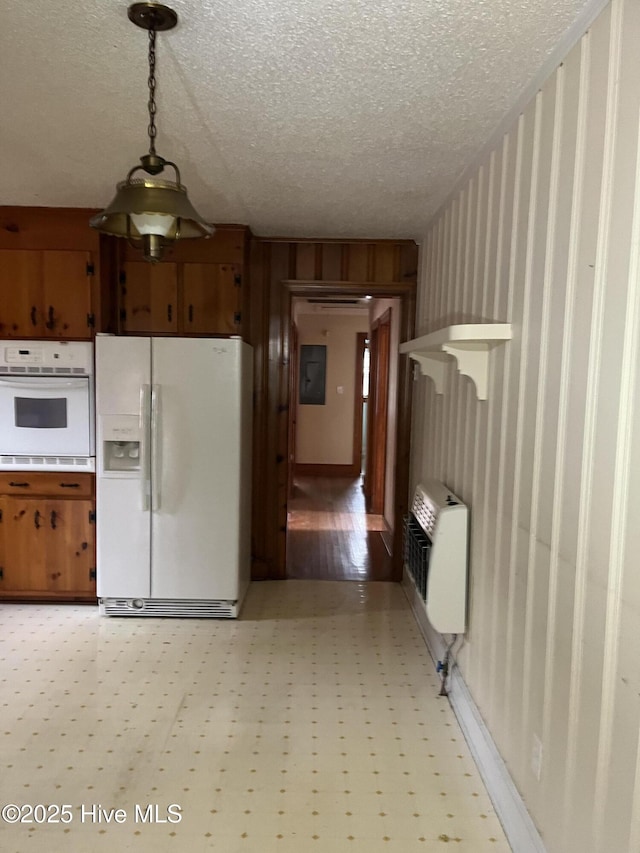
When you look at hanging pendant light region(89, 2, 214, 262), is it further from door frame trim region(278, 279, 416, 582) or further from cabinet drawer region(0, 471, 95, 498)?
door frame trim region(278, 279, 416, 582)

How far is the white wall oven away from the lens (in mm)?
3611

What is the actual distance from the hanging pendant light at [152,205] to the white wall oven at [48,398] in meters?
2.03

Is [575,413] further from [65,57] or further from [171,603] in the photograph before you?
[171,603]

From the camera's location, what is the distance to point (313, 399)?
878cm

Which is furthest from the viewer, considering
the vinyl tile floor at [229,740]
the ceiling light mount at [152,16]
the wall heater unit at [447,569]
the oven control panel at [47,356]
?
the oven control panel at [47,356]

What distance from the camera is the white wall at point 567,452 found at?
1.35m

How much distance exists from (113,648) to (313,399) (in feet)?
19.2

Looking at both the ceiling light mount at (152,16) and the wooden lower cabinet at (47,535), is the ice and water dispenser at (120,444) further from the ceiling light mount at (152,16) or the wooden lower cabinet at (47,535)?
the ceiling light mount at (152,16)

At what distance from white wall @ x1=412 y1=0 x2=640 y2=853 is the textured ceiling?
0.77 ft

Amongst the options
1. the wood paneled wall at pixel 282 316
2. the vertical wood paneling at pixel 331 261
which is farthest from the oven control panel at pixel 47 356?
the vertical wood paneling at pixel 331 261

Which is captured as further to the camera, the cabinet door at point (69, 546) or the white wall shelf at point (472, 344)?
the cabinet door at point (69, 546)

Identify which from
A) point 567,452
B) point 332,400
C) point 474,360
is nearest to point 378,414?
point 332,400

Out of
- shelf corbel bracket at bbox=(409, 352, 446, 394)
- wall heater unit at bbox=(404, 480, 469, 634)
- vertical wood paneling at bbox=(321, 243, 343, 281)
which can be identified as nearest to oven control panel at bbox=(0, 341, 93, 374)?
vertical wood paneling at bbox=(321, 243, 343, 281)

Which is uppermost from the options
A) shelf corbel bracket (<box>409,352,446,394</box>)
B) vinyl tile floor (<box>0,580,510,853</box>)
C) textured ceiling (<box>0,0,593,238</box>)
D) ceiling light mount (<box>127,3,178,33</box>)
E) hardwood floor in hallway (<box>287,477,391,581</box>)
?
textured ceiling (<box>0,0,593,238</box>)
